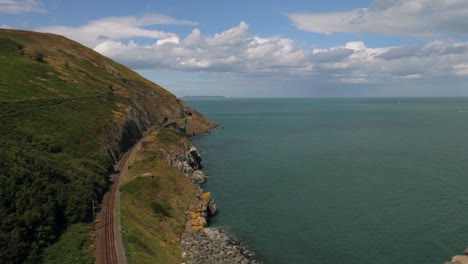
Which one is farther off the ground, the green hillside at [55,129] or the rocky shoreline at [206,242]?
the green hillside at [55,129]

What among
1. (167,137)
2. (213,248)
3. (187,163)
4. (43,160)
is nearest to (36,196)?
(43,160)

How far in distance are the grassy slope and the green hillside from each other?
19.5 feet

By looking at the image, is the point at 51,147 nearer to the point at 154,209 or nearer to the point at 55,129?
the point at 55,129

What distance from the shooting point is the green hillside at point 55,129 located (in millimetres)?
41875

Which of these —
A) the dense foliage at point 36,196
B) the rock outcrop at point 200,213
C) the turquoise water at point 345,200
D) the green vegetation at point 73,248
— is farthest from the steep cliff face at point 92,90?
the green vegetation at point 73,248

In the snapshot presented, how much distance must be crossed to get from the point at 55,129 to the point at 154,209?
33.3 m

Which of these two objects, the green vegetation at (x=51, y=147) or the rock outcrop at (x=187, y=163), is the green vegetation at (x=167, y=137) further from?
the green vegetation at (x=51, y=147)

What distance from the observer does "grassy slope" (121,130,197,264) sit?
4483cm

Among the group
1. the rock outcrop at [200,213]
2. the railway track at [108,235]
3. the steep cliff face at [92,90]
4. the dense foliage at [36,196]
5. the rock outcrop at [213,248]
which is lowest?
the rock outcrop at [213,248]

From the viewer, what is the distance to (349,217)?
63406 mm

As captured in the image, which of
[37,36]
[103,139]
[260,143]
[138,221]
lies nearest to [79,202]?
[138,221]

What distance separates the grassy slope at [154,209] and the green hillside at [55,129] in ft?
19.5

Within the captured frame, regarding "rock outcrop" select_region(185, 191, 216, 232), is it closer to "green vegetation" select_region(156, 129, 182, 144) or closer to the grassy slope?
the grassy slope

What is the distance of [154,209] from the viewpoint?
193ft
